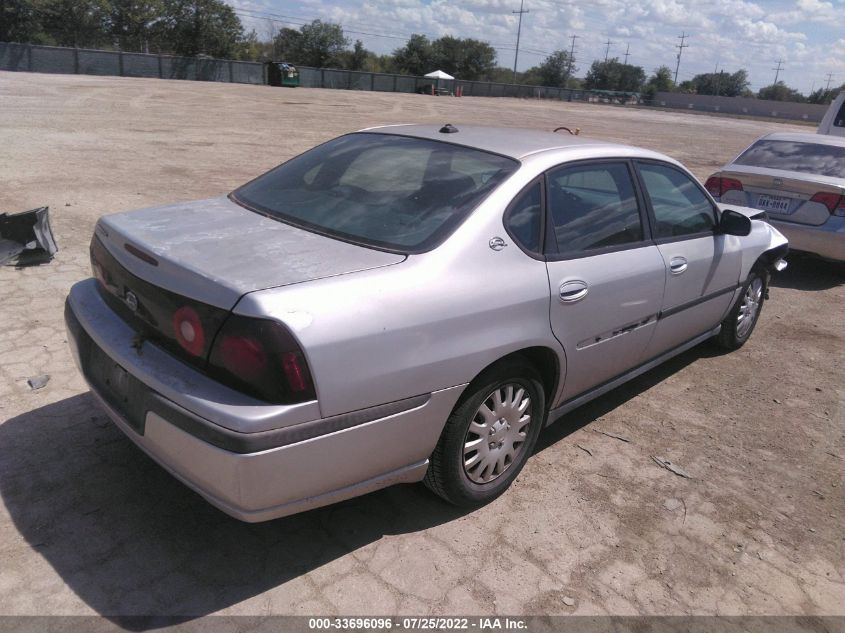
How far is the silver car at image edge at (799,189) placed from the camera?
682 cm

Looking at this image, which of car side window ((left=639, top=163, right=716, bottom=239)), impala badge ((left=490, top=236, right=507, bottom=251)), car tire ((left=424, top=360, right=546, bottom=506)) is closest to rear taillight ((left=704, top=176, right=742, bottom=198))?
car side window ((left=639, top=163, right=716, bottom=239))

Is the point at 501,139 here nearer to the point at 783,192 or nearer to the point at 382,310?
the point at 382,310

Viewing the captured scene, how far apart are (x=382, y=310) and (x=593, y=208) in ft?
5.18

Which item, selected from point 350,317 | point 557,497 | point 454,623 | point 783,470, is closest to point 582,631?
point 454,623

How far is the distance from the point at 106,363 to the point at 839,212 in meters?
6.91

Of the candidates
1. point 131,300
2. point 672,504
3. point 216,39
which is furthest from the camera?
point 216,39

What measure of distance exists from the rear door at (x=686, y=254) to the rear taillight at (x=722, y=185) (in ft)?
10.2

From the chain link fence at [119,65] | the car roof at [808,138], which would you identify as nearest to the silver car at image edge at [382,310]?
the car roof at [808,138]

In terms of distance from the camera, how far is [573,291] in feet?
10.4

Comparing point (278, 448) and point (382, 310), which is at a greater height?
point (382, 310)

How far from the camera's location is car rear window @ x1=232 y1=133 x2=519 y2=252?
2.88m

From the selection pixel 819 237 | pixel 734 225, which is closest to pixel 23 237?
pixel 734 225

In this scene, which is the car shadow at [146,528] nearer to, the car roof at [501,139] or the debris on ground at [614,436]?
the debris on ground at [614,436]

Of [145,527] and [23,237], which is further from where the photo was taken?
[23,237]
